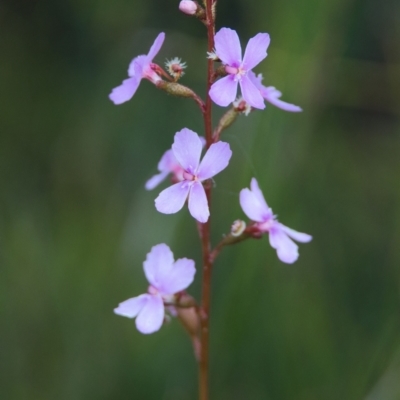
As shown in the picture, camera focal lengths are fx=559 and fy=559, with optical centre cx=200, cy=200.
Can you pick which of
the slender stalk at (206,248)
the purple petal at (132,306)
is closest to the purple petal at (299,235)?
the slender stalk at (206,248)

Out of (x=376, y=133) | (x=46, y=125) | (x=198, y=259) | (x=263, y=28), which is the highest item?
(x=263, y=28)

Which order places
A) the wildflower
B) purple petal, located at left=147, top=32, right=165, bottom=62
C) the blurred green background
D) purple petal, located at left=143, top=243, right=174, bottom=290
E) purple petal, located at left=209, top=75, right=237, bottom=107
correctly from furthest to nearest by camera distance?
the blurred green background, the wildflower, purple petal, located at left=143, top=243, right=174, bottom=290, purple petal, located at left=147, top=32, right=165, bottom=62, purple petal, located at left=209, top=75, right=237, bottom=107

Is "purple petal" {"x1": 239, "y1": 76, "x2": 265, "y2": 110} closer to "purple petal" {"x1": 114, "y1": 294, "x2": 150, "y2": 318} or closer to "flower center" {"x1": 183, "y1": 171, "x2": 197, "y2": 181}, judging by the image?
"flower center" {"x1": 183, "y1": 171, "x2": 197, "y2": 181}

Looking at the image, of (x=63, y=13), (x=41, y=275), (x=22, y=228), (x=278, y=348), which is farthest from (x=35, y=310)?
(x=63, y=13)

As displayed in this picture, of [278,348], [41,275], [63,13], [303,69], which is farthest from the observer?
[63,13]

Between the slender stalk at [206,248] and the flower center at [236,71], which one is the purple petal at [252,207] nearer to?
the slender stalk at [206,248]

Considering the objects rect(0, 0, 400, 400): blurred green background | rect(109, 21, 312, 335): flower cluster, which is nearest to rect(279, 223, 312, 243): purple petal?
rect(109, 21, 312, 335): flower cluster

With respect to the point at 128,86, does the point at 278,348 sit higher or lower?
lower

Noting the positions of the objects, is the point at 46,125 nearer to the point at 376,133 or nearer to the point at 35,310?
the point at 35,310
